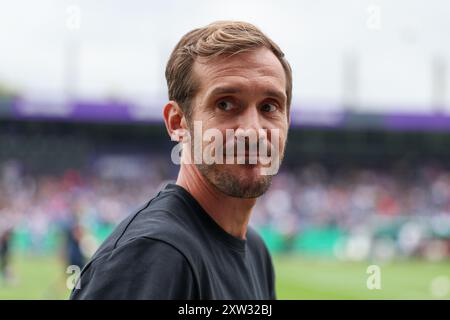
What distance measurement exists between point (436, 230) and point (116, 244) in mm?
24083

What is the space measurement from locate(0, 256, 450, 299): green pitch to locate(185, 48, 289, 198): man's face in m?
11.3

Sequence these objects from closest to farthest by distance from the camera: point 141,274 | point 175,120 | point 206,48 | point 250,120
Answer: point 141,274, point 250,120, point 206,48, point 175,120

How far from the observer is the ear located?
2244 mm

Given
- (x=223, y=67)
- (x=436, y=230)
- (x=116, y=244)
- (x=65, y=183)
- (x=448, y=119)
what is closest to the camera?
(x=116, y=244)

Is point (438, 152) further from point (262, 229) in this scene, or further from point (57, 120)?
point (57, 120)

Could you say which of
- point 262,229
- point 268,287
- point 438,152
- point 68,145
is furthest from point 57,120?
point 268,287

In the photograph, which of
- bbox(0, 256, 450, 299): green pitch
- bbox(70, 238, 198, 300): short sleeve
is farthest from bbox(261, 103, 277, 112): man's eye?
bbox(0, 256, 450, 299): green pitch

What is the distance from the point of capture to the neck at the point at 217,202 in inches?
85.6

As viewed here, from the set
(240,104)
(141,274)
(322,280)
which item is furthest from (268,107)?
Answer: (322,280)

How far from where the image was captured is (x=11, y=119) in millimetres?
30625

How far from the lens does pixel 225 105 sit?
203 centimetres

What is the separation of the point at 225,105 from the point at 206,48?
0.76 ft

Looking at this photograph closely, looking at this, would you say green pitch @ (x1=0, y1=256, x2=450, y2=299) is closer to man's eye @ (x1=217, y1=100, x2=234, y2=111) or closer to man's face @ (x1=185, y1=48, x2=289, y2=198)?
man's face @ (x1=185, y1=48, x2=289, y2=198)

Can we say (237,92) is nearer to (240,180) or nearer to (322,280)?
(240,180)
